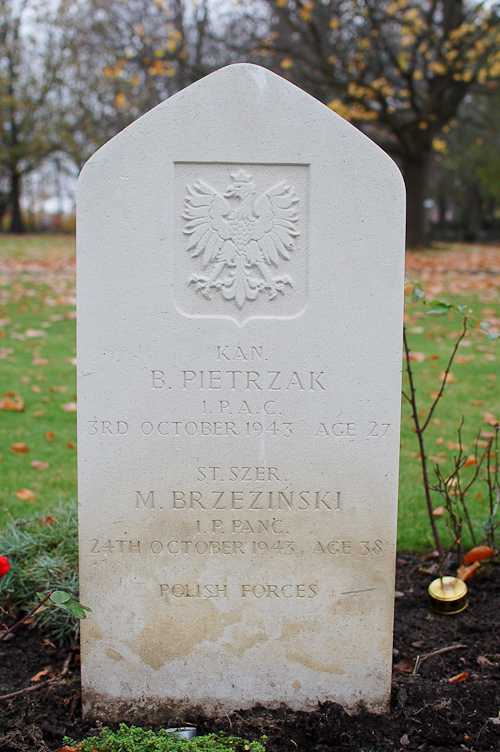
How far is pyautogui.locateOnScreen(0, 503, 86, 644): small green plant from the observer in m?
2.98

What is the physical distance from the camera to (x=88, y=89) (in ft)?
89.1

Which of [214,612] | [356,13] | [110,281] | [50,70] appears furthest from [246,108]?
[50,70]

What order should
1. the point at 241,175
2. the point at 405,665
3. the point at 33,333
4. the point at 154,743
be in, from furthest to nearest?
the point at 33,333, the point at 405,665, the point at 241,175, the point at 154,743

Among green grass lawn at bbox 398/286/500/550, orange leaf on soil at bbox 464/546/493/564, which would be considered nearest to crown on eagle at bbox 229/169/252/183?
green grass lawn at bbox 398/286/500/550

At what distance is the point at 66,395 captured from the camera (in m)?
6.29

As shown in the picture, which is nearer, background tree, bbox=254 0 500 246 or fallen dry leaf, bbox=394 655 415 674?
fallen dry leaf, bbox=394 655 415 674

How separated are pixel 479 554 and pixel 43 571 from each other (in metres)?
2.16

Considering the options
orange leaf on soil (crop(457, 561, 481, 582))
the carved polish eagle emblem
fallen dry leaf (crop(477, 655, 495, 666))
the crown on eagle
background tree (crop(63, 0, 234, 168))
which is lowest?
fallen dry leaf (crop(477, 655, 495, 666))

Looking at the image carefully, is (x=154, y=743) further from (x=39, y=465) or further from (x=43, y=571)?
(x=39, y=465)

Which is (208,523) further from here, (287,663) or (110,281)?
(110,281)

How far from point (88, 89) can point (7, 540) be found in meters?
27.8

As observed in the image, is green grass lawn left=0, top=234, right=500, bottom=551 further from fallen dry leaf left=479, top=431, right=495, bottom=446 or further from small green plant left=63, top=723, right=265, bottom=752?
small green plant left=63, top=723, right=265, bottom=752

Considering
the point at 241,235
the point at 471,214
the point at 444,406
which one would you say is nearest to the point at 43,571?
the point at 241,235

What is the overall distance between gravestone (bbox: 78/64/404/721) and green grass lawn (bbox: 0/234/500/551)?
138 cm
